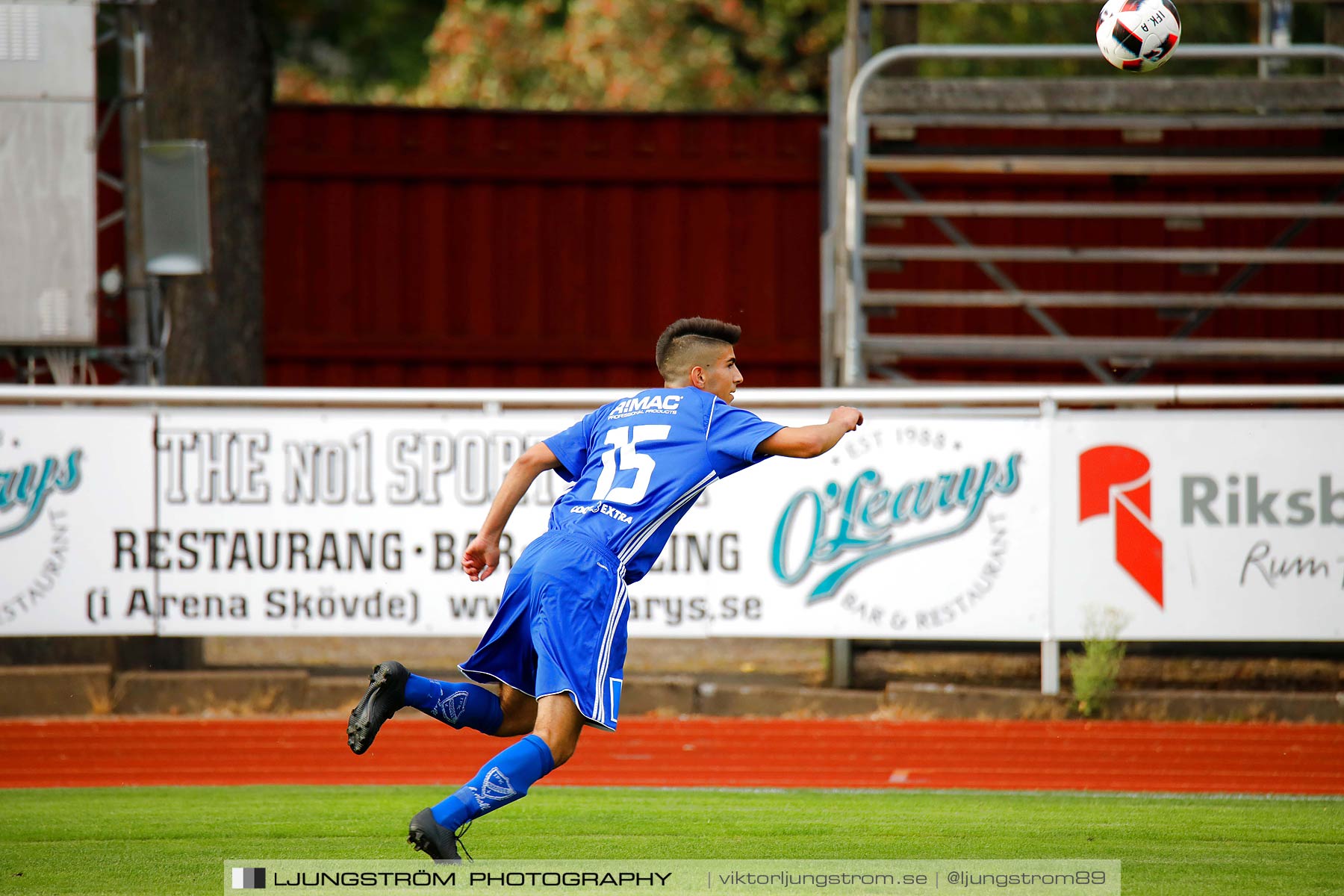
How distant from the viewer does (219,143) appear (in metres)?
12.7

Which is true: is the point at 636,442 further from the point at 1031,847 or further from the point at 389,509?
the point at 389,509

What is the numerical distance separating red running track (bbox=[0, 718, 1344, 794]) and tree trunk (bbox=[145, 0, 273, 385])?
3.81 m

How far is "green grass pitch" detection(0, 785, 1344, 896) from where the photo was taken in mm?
5594

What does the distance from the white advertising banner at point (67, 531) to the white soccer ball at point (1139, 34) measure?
260 inches

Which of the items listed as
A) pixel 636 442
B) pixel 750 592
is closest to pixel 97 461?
pixel 750 592

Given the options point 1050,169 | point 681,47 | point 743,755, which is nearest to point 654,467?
point 743,755

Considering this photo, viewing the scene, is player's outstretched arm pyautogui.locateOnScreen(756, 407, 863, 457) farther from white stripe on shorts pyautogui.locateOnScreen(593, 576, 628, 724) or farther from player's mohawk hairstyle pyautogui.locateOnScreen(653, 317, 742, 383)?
white stripe on shorts pyautogui.locateOnScreen(593, 576, 628, 724)

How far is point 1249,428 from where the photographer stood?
9727 mm

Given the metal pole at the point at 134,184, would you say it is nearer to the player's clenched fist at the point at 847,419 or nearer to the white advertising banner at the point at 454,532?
the white advertising banner at the point at 454,532

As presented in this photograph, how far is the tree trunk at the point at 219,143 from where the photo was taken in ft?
40.8

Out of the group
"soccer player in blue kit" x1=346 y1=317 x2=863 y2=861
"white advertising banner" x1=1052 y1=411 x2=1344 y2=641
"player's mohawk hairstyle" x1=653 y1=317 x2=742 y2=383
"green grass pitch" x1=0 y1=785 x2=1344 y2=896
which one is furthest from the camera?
"white advertising banner" x1=1052 y1=411 x2=1344 y2=641

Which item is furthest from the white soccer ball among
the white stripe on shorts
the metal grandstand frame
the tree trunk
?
the tree trunk

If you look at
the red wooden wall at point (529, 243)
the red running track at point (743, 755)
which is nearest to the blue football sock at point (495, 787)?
the red running track at point (743, 755)

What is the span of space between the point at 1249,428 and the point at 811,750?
11.5 feet
